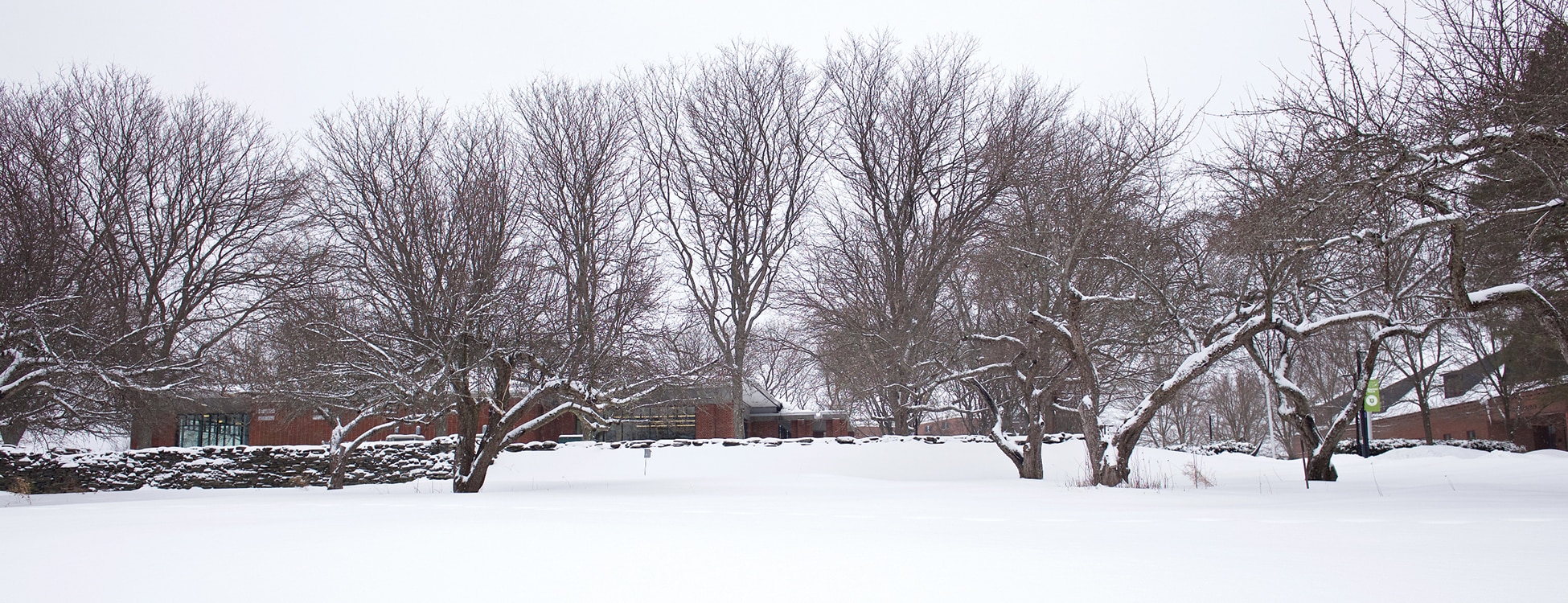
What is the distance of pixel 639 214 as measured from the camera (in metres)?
27.2

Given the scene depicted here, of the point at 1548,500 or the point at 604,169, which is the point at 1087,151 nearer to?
the point at 1548,500

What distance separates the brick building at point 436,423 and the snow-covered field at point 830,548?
1178 centimetres

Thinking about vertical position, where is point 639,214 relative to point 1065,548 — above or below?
above

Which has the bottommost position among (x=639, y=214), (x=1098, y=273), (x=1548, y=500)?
(x=1548, y=500)

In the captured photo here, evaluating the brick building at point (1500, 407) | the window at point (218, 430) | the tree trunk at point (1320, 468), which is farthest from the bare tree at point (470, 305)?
the brick building at point (1500, 407)

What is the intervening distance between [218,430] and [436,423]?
11.2 meters

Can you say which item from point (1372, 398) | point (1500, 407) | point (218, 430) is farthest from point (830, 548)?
Answer: point (1500, 407)

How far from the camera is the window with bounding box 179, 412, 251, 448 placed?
33844mm

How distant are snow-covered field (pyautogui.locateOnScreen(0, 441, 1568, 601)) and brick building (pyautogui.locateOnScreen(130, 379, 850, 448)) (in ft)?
38.6

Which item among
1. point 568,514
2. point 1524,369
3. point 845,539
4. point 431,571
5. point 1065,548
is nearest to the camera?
point 431,571

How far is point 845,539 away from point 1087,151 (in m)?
11.8

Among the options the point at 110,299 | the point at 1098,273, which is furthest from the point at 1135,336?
the point at 110,299

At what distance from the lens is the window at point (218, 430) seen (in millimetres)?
33844

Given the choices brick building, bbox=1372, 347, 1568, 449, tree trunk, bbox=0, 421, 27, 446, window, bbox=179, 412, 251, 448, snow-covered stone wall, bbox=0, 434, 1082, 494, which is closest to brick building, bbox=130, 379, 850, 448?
window, bbox=179, 412, 251, 448
